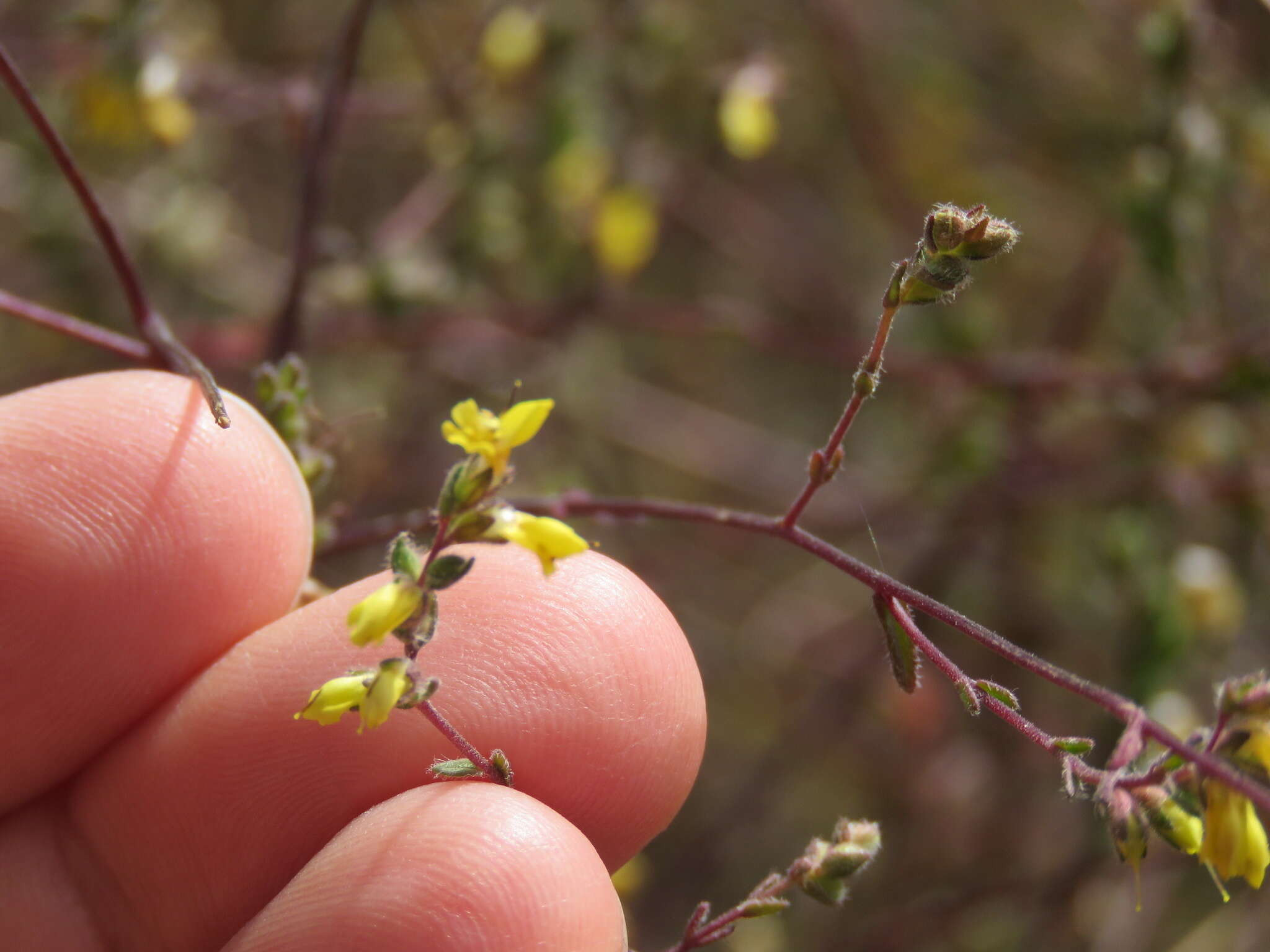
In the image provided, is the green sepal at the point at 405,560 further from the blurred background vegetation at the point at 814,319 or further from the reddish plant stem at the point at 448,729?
the blurred background vegetation at the point at 814,319

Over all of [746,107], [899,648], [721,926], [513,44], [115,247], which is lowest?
[721,926]

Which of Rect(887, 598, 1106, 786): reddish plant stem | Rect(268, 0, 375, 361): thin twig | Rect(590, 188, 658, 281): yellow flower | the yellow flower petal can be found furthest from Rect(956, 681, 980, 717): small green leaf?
Rect(590, 188, 658, 281): yellow flower

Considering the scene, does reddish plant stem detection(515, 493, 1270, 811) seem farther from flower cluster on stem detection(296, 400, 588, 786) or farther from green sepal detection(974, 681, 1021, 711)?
flower cluster on stem detection(296, 400, 588, 786)

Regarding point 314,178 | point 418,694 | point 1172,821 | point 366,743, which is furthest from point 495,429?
point 314,178

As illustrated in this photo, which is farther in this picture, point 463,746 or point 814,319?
point 814,319

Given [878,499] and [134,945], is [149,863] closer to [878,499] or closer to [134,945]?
[134,945]

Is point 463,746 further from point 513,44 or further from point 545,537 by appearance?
point 513,44

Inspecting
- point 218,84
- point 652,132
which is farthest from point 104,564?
point 652,132

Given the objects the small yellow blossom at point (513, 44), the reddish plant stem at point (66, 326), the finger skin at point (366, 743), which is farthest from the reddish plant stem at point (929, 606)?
the small yellow blossom at point (513, 44)
